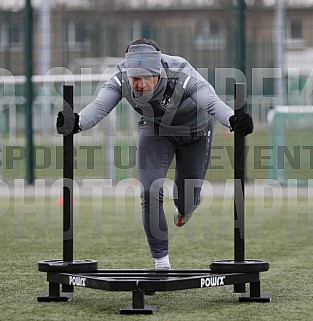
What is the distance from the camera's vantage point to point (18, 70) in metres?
13.8

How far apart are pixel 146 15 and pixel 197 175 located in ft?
27.8

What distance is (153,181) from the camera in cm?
573

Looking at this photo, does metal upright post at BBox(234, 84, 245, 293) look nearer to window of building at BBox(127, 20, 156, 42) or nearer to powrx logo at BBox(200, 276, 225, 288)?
powrx logo at BBox(200, 276, 225, 288)

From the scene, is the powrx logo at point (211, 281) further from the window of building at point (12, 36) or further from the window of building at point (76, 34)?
the window of building at point (76, 34)

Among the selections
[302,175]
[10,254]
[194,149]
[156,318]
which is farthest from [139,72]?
[302,175]

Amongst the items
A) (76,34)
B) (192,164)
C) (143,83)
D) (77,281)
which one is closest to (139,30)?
(76,34)

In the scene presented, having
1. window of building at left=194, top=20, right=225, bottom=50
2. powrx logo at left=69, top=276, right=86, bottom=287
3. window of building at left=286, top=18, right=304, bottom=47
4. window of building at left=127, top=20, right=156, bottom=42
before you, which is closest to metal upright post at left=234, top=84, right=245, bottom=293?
powrx logo at left=69, top=276, right=86, bottom=287

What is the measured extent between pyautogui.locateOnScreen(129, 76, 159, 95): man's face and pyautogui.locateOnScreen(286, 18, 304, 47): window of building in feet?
27.0

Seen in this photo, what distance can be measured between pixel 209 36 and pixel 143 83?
833cm

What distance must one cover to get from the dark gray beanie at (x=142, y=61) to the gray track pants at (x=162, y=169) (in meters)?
0.56

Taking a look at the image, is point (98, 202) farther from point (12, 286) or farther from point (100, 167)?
point (12, 286)

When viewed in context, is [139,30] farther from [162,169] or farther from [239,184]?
[239,184]

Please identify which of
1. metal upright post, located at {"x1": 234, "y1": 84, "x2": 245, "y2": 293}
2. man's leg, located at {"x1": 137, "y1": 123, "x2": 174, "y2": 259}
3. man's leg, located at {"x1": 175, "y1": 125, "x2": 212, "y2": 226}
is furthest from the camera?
man's leg, located at {"x1": 175, "y1": 125, "x2": 212, "y2": 226}

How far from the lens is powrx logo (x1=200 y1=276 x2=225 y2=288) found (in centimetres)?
516
